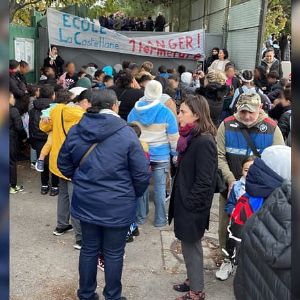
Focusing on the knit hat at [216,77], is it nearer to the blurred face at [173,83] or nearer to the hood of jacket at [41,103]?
the blurred face at [173,83]

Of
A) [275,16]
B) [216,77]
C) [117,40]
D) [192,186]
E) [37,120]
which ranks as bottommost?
[192,186]

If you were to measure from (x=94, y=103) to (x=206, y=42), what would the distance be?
11075 mm

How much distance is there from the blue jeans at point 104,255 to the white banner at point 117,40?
915 centimetres

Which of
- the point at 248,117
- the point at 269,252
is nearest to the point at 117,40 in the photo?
the point at 248,117

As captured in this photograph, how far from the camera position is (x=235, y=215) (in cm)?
320

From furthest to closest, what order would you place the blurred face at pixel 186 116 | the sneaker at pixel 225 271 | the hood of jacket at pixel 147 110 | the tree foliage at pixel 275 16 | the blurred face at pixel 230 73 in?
the tree foliage at pixel 275 16 → the blurred face at pixel 230 73 → the hood of jacket at pixel 147 110 → the sneaker at pixel 225 271 → the blurred face at pixel 186 116

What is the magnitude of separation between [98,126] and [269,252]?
1600 millimetres

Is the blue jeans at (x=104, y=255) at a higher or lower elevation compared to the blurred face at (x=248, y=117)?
lower

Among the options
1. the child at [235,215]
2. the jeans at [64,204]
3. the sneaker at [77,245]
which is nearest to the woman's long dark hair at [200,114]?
the child at [235,215]

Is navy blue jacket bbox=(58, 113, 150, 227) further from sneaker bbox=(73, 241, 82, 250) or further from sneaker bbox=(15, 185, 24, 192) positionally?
sneaker bbox=(15, 185, 24, 192)

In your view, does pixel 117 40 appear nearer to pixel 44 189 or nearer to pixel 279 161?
pixel 44 189

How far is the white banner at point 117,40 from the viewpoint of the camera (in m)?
11.9

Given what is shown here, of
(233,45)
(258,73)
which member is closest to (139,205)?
(258,73)

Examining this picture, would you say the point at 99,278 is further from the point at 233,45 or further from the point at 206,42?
the point at 206,42
